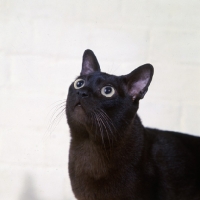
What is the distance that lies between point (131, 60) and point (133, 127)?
489 mm

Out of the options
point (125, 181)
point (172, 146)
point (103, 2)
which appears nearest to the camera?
point (125, 181)

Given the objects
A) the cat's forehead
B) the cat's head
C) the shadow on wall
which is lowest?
the shadow on wall

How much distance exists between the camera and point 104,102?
0.83 m

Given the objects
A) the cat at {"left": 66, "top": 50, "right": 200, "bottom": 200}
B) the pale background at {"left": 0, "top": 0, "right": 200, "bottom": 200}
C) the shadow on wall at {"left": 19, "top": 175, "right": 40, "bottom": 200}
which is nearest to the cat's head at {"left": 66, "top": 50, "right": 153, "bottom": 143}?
the cat at {"left": 66, "top": 50, "right": 200, "bottom": 200}

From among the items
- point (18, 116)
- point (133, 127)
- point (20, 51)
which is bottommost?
point (18, 116)

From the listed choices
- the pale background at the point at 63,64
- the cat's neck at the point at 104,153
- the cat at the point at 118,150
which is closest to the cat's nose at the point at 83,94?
the cat at the point at 118,150

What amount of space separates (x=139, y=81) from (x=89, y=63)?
0.73 feet

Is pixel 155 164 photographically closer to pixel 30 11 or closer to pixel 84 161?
pixel 84 161

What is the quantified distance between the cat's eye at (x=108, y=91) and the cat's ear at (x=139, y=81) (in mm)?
74

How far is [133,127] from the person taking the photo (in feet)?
3.10

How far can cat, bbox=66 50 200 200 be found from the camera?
84cm

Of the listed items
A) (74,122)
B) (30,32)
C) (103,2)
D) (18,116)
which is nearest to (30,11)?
(30,32)

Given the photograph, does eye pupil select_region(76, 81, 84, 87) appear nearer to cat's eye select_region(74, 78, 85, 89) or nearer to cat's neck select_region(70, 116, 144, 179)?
cat's eye select_region(74, 78, 85, 89)

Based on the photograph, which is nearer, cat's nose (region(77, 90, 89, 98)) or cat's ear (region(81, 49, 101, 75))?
cat's nose (region(77, 90, 89, 98))
